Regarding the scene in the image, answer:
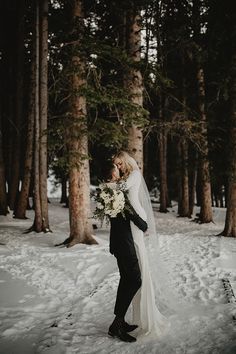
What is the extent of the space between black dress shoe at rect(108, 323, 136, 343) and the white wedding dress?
0.71ft

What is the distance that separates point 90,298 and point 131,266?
1.97 meters

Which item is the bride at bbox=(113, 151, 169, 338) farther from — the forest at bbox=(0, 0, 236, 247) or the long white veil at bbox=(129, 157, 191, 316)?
the forest at bbox=(0, 0, 236, 247)

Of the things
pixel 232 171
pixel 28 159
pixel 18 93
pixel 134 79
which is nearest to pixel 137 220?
pixel 134 79

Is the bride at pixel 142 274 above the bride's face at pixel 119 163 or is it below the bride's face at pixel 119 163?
below

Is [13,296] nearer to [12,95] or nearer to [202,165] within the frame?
[202,165]

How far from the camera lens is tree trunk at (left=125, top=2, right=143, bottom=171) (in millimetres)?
10641

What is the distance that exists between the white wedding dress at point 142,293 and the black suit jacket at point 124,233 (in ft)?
0.39

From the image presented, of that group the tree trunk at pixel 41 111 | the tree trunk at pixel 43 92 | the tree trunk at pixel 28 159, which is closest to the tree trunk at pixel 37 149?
the tree trunk at pixel 41 111

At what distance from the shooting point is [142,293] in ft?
15.9

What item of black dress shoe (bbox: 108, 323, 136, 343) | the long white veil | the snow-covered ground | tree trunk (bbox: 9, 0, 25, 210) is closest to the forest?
the snow-covered ground

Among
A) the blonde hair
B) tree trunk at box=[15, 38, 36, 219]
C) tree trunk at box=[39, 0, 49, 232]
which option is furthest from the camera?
tree trunk at box=[15, 38, 36, 219]

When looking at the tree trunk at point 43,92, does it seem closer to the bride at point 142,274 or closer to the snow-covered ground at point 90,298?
the snow-covered ground at point 90,298

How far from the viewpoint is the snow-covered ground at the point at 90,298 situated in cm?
443

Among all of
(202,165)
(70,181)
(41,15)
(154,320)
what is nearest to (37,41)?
(41,15)
